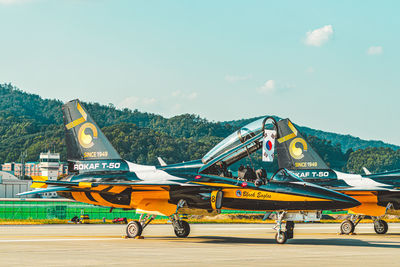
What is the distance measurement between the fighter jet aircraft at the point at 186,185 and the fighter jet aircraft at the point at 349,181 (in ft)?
24.2

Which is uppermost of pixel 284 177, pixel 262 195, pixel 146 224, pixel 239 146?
pixel 239 146

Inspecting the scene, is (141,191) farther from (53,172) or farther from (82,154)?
(53,172)

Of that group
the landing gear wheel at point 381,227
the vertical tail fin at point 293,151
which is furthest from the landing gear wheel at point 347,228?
the vertical tail fin at point 293,151

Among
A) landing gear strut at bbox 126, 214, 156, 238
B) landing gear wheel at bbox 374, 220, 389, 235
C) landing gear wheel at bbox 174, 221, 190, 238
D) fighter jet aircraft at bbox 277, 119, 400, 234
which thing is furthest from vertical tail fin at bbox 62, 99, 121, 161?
landing gear wheel at bbox 374, 220, 389, 235

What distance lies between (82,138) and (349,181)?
42.2 ft

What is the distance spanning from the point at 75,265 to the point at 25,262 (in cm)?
141

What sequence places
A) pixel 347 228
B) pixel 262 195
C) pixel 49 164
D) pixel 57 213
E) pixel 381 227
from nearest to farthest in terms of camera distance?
pixel 262 195 < pixel 347 228 < pixel 381 227 < pixel 57 213 < pixel 49 164

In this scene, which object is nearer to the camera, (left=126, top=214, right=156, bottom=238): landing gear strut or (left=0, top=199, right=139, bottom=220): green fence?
(left=126, top=214, right=156, bottom=238): landing gear strut

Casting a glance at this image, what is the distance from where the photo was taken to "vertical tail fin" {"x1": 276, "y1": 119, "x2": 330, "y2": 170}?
31672 mm

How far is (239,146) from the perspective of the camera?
22.3 meters

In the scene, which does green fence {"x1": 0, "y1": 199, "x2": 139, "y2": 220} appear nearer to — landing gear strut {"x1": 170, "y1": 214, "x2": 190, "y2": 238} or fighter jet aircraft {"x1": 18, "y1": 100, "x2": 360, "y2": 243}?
fighter jet aircraft {"x1": 18, "y1": 100, "x2": 360, "y2": 243}

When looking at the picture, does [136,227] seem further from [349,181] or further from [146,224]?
[349,181]

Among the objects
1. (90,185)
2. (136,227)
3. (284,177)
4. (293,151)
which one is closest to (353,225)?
(293,151)

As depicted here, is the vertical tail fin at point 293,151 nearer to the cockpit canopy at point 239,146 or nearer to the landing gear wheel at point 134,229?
the cockpit canopy at point 239,146
